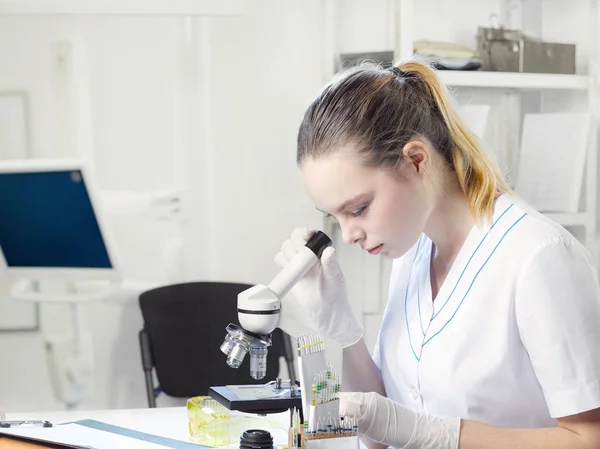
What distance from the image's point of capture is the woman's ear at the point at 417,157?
1.35 metres

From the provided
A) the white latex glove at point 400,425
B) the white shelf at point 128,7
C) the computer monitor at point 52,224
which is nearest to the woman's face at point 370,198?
the white latex glove at point 400,425

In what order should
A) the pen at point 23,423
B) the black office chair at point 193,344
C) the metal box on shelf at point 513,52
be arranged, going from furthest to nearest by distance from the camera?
the metal box on shelf at point 513,52 < the black office chair at point 193,344 < the pen at point 23,423

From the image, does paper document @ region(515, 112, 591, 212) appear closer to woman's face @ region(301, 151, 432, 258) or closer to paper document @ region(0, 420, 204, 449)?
woman's face @ region(301, 151, 432, 258)

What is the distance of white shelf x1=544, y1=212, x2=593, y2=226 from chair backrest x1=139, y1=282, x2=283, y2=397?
1102 millimetres

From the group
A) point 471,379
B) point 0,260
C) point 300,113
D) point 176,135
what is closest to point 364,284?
point 300,113

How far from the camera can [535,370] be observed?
4.25 ft

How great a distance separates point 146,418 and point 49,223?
0.95 meters

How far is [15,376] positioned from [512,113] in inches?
84.9

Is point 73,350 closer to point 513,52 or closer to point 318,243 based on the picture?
point 318,243

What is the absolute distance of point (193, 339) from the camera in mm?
2635

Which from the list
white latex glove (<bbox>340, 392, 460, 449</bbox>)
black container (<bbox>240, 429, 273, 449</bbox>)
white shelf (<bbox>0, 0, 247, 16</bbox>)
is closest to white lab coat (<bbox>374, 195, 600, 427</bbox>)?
white latex glove (<bbox>340, 392, 460, 449</bbox>)

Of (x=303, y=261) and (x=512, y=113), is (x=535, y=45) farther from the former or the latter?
(x=303, y=261)

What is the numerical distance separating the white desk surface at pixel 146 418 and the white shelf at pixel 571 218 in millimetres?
1613

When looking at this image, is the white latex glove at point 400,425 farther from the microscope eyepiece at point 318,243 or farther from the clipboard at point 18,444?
the clipboard at point 18,444
